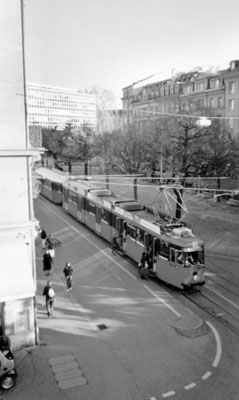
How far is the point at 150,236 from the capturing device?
752 inches

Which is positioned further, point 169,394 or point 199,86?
point 199,86

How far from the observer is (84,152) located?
54469mm

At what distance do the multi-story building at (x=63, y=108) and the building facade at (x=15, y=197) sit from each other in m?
50.8

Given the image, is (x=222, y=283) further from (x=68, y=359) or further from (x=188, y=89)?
(x=188, y=89)

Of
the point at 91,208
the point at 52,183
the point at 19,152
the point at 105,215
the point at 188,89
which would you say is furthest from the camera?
the point at 188,89

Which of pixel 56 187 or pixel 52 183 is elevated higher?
pixel 52 183

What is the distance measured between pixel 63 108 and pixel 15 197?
6230cm

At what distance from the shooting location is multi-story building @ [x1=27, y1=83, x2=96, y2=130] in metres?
64.0

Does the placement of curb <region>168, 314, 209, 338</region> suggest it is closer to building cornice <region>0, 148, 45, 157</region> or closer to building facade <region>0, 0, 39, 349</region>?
building facade <region>0, 0, 39, 349</region>

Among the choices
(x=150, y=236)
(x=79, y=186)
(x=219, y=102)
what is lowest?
(x=150, y=236)

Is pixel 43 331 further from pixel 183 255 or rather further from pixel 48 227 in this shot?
pixel 48 227

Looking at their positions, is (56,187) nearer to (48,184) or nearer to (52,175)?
(52,175)

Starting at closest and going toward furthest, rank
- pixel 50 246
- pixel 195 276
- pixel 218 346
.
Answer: pixel 218 346, pixel 195 276, pixel 50 246

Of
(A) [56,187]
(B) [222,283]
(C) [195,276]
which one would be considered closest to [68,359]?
(C) [195,276]
